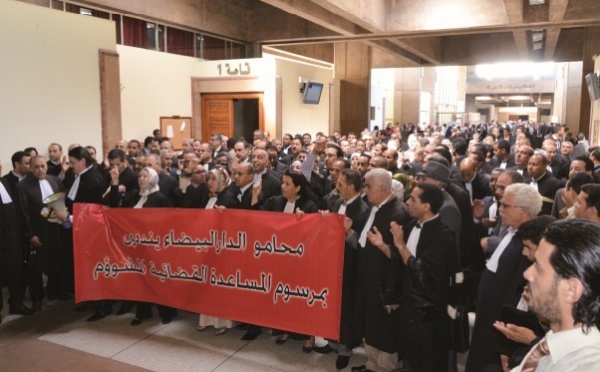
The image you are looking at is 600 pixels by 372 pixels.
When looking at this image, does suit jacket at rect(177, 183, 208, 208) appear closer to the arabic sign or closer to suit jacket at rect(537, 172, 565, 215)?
the arabic sign

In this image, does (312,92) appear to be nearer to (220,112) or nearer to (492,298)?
(220,112)

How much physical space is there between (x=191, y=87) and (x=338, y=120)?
8861 millimetres

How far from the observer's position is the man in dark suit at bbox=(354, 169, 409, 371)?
4359 mm

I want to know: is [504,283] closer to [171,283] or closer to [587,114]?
[171,283]

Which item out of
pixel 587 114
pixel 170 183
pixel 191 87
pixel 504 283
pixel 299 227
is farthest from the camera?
pixel 587 114

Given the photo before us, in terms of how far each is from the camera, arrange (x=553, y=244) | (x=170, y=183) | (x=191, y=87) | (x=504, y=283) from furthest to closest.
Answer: (x=191, y=87)
(x=170, y=183)
(x=504, y=283)
(x=553, y=244)

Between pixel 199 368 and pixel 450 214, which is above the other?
pixel 450 214

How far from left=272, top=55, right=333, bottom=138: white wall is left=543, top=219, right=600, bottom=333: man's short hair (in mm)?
12706

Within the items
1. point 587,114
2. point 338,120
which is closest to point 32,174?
point 338,120

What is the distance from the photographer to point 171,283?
5.46 m

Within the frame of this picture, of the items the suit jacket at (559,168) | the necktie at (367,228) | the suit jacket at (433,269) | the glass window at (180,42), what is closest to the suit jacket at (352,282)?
the necktie at (367,228)

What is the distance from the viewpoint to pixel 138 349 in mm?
5109

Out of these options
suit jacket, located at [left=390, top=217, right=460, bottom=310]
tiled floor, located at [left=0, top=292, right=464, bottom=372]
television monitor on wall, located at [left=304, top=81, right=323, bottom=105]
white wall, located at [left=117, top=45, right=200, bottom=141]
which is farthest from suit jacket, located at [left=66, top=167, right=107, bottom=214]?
television monitor on wall, located at [left=304, top=81, right=323, bottom=105]

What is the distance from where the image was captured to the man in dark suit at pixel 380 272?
436 centimetres
